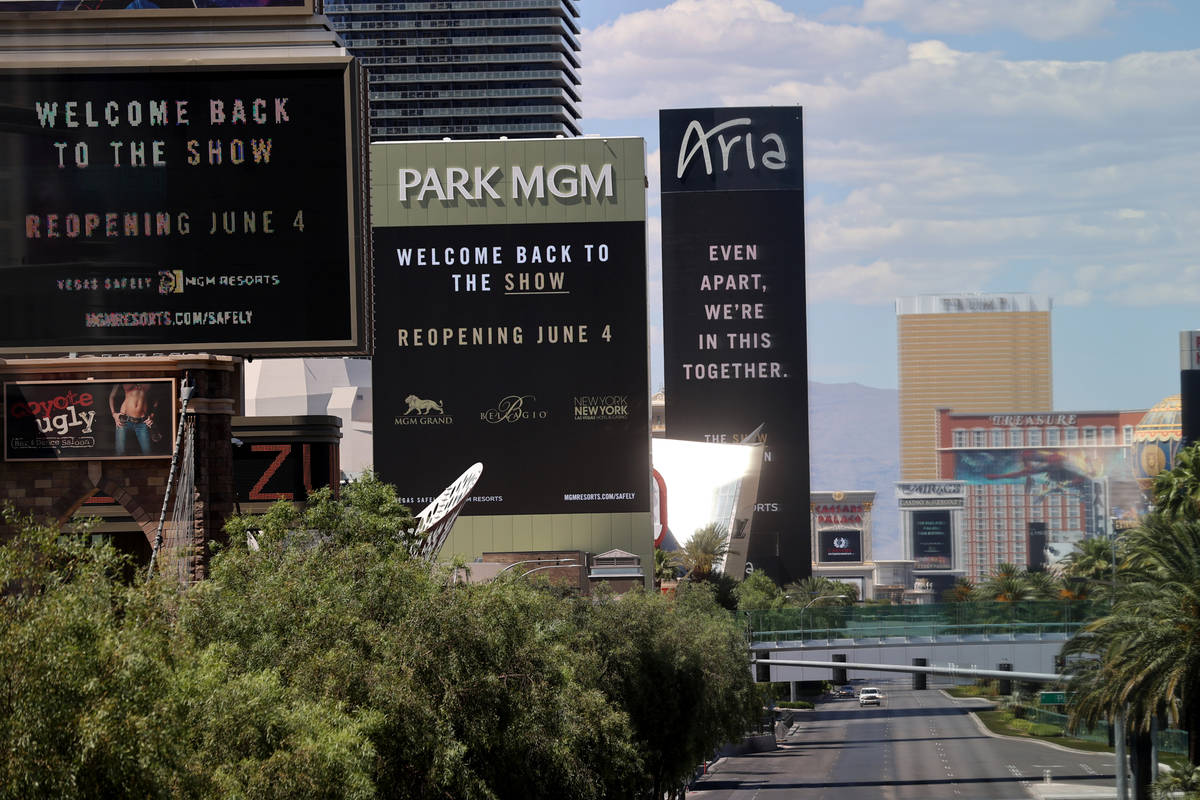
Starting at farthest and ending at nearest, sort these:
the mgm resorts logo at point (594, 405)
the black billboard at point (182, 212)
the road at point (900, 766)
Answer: the mgm resorts logo at point (594, 405), the road at point (900, 766), the black billboard at point (182, 212)

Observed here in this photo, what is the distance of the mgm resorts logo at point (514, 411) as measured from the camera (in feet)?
311

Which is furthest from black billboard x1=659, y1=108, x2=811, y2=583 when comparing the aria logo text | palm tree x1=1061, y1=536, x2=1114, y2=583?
palm tree x1=1061, y1=536, x2=1114, y2=583

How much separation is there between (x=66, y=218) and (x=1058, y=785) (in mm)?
51980

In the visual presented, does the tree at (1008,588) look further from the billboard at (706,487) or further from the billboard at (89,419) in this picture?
the billboard at (89,419)

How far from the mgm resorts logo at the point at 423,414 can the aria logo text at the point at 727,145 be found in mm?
65451

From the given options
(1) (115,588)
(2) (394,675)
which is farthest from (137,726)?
(2) (394,675)

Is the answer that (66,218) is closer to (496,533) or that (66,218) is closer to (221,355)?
(221,355)

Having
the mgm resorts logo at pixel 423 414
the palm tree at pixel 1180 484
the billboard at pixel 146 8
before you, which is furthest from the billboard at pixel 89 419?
the mgm resorts logo at pixel 423 414

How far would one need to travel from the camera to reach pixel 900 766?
8250 centimetres

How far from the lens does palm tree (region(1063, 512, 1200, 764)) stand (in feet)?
139

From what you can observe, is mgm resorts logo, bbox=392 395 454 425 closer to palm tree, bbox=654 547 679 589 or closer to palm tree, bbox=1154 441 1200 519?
palm tree, bbox=654 547 679 589

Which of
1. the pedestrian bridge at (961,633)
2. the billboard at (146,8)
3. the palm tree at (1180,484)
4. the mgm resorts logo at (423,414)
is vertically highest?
the billboard at (146,8)

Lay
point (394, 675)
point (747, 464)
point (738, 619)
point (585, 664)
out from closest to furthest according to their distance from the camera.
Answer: point (394, 675) → point (585, 664) → point (738, 619) → point (747, 464)

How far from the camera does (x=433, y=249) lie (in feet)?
316
